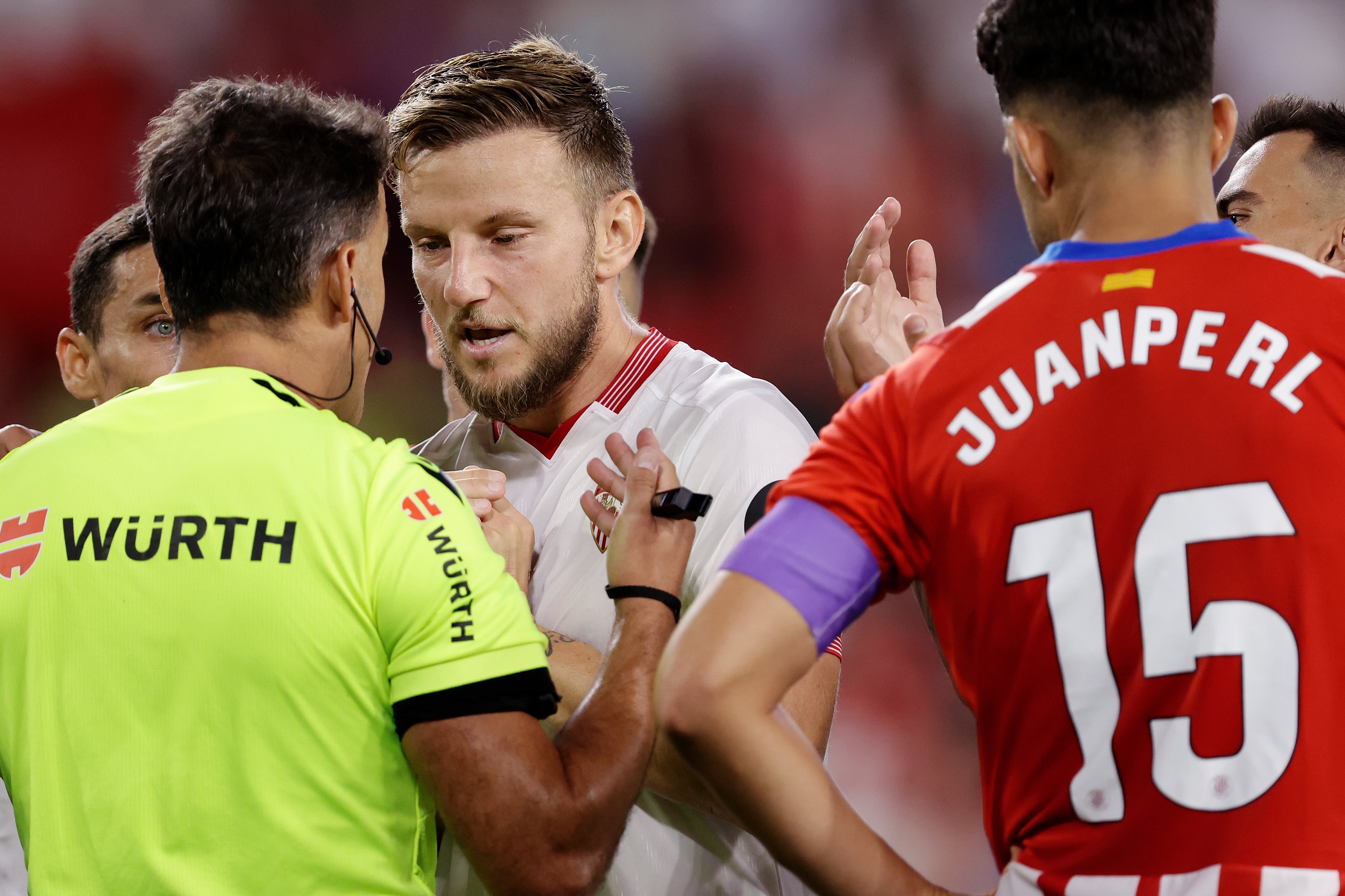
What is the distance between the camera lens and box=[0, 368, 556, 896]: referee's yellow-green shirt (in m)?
1.37

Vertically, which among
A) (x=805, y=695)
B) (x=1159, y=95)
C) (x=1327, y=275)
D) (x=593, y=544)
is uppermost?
(x=1159, y=95)

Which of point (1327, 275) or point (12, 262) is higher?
point (1327, 275)

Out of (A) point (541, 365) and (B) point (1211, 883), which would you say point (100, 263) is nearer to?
(A) point (541, 365)

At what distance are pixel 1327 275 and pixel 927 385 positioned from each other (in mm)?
436

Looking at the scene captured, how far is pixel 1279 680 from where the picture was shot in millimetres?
1168

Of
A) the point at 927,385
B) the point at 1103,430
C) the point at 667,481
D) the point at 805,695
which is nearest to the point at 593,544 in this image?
the point at 667,481

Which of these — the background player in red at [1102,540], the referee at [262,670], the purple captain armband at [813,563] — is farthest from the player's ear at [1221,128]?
the referee at [262,670]

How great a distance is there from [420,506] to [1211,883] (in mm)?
998

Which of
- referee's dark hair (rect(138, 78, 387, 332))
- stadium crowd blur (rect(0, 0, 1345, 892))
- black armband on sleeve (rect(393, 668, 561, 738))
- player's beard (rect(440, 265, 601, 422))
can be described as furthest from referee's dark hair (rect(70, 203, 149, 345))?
stadium crowd blur (rect(0, 0, 1345, 892))

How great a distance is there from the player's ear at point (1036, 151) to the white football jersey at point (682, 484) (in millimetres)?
709

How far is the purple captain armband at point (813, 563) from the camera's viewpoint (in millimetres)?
1263

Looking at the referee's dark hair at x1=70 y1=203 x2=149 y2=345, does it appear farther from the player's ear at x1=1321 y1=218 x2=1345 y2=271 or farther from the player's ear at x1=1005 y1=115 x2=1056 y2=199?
the player's ear at x1=1321 y1=218 x2=1345 y2=271

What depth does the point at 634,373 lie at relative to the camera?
2.33 meters

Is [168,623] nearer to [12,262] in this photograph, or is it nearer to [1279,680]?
[1279,680]
